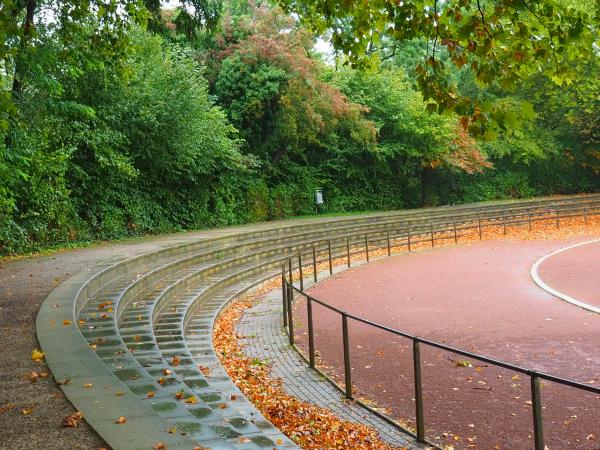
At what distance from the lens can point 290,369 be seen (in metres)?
8.52

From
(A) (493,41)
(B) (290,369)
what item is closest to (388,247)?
(B) (290,369)

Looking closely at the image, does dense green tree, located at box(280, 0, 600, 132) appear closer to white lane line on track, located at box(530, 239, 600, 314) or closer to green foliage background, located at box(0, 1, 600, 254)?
green foliage background, located at box(0, 1, 600, 254)

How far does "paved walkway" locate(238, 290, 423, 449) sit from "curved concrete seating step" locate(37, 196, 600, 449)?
0.75 metres

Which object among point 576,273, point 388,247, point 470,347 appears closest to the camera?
point 470,347

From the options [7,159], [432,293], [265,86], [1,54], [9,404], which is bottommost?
[432,293]

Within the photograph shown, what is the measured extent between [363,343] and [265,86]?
17561mm

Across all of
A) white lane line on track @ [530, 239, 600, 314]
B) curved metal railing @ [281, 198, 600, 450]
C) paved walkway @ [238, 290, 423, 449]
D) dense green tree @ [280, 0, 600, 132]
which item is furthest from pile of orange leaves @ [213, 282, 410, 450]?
white lane line on track @ [530, 239, 600, 314]

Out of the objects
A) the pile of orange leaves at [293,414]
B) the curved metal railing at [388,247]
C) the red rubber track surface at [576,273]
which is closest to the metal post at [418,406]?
the curved metal railing at [388,247]

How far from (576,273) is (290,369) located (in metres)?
10.5

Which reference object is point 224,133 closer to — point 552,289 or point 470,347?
point 552,289

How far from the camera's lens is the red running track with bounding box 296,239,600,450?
5969 mm

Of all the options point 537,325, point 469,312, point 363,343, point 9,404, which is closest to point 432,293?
point 469,312

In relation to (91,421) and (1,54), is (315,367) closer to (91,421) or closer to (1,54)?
(91,421)

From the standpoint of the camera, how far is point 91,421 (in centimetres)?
449
